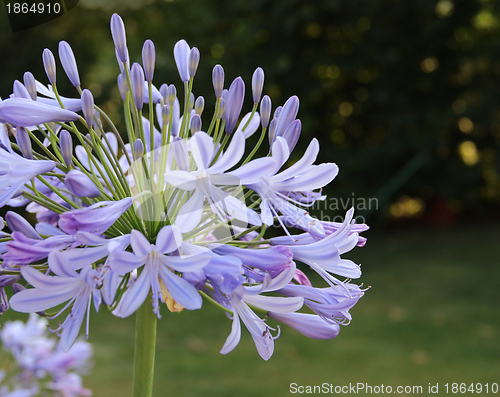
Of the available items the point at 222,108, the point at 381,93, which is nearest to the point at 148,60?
the point at 222,108

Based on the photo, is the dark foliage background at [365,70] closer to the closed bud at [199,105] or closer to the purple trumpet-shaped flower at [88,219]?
the closed bud at [199,105]

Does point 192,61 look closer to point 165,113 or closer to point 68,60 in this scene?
point 165,113

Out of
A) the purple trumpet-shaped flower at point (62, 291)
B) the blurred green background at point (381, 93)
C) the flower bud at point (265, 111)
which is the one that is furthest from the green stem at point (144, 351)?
the blurred green background at point (381, 93)

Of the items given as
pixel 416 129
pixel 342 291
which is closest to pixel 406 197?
pixel 416 129

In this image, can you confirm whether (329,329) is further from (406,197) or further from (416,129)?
(406,197)

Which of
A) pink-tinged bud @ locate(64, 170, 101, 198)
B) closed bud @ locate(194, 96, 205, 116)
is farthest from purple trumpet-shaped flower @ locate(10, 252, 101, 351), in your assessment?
closed bud @ locate(194, 96, 205, 116)
